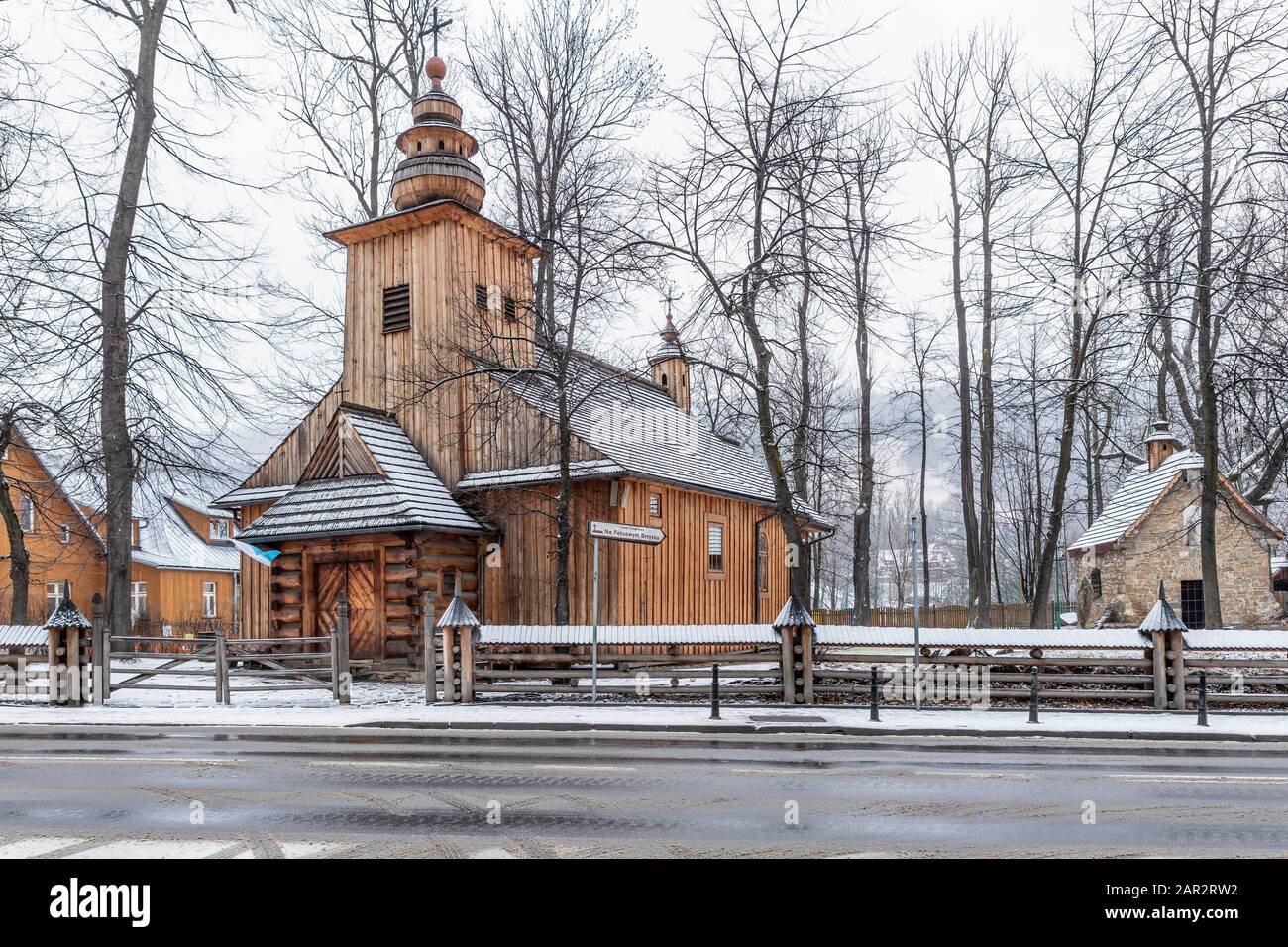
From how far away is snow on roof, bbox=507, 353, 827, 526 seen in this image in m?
23.5

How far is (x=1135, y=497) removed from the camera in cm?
3847

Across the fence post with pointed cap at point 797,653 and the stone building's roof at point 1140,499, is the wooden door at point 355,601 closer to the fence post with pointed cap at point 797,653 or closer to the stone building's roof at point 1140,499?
the fence post with pointed cap at point 797,653

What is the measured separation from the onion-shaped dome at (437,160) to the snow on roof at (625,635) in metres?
11.8

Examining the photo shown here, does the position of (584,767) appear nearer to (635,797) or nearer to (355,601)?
(635,797)

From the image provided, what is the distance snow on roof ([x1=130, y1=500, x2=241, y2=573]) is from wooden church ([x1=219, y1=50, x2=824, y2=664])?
2241cm

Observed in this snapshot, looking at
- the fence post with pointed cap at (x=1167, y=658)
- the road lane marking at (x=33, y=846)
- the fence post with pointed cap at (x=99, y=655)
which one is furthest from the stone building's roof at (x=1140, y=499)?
the road lane marking at (x=33, y=846)

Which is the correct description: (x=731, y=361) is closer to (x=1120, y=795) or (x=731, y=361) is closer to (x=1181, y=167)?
(x=1181, y=167)

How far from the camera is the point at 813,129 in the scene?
64.7 ft

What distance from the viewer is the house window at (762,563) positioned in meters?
28.8

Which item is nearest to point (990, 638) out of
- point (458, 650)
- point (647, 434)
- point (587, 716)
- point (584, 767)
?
point (587, 716)
